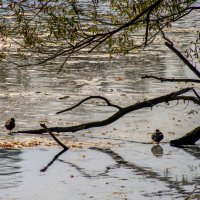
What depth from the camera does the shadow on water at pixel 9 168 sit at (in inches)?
596

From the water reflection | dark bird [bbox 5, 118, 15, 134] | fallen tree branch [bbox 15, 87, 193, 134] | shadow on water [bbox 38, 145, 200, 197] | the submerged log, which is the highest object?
fallen tree branch [bbox 15, 87, 193, 134]

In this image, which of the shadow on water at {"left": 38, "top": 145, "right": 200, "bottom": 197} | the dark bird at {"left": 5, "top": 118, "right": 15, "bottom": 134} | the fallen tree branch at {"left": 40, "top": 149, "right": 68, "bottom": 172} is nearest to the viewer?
the shadow on water at {"left": 38, "top": 145, "right": 200, "bottom": 197}

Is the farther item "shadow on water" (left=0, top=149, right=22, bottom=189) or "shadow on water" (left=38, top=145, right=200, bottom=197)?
"shadow on water" (left=0, top=149, right=22, bottom=189)

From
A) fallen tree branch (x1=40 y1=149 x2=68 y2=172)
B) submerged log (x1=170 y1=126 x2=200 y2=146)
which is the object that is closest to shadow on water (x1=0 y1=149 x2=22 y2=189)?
fallen tree branch (x1=40 y1=149 x2=68 y2=172)

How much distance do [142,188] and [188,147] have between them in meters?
4.14

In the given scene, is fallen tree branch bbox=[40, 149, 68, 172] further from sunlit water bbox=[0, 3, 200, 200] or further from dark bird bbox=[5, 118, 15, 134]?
dark bird bbox=[5, 118, 15, 134]

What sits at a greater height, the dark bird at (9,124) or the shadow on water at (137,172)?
the dark bird at (9,124)

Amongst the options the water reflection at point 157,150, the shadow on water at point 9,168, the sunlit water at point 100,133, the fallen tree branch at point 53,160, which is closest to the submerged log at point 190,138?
the sunlit water at point 100,133

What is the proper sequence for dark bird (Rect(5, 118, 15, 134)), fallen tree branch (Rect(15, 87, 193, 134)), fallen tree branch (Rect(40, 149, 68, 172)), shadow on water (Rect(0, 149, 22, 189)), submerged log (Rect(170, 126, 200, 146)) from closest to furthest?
shadow on water (Rect(0, 149, 22, 189)), fallen tree branch (Rect(40, 149, 68, 172)), fallen tree branch (Rect(15, 87, 193, 134)), submerged log (Rect(170, 126, 200, 146)), dark bird (Rect(5, 118, 15, 134))

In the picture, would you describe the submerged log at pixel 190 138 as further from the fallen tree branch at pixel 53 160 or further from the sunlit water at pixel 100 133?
the fallen tree branch at pixel 53 160

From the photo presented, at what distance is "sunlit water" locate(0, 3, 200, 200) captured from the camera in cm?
1498

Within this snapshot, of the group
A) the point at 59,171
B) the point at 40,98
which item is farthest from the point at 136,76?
the point at 59,171

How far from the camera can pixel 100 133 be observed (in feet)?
68.0

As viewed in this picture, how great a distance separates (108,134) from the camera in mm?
20547
